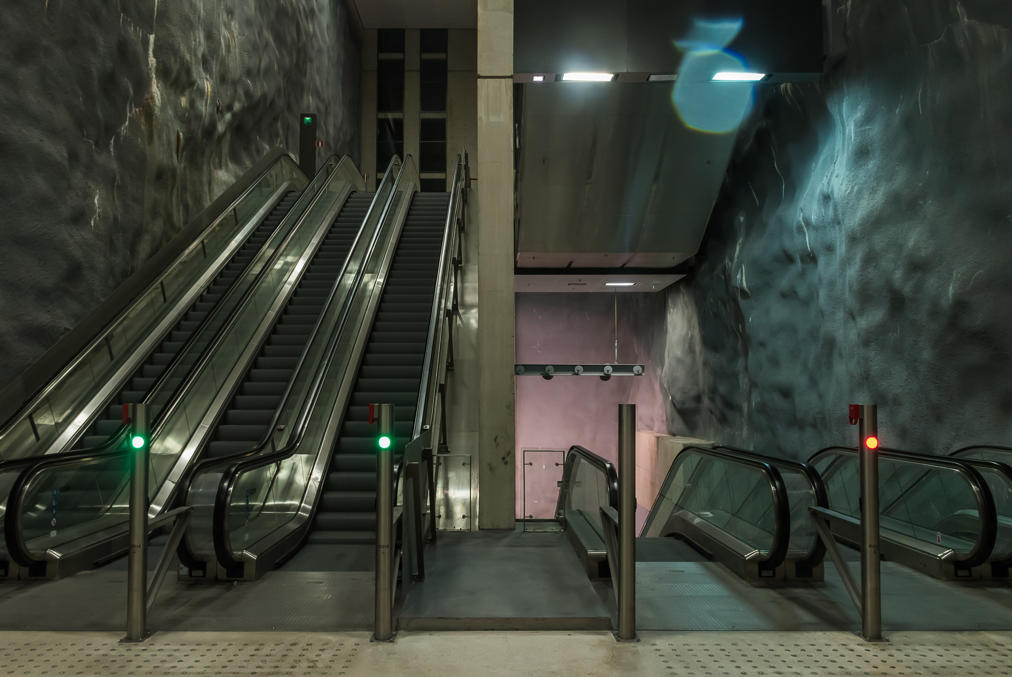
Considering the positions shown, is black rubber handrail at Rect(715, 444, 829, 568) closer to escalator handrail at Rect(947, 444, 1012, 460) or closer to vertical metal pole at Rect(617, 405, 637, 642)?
vertical metal pole at Rect(617, 405, 637, 642)

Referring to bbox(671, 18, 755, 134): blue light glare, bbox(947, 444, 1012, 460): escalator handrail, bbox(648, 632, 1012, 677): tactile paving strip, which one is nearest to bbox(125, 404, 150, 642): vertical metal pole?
bbox(648, 632, 1012, 677): tactile paving strip

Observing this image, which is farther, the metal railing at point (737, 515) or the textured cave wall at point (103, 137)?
the textured cave wall at point (103, 137)

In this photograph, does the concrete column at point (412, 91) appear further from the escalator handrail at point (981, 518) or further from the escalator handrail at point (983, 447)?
the escalator handrail at point (981, 518)

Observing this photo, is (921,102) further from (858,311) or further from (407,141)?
(407,141)

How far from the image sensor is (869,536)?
3.28 metres

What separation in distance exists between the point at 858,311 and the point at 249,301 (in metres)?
6.89

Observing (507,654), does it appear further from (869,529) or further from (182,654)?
(869,529)

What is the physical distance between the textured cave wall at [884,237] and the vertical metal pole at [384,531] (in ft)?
16.5

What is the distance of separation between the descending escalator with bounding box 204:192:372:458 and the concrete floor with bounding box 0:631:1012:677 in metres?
3.17

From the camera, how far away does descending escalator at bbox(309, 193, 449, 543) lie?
6004mm

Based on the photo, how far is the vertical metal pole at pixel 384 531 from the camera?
3.20 metres

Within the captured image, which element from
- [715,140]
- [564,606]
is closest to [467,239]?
[715,140]

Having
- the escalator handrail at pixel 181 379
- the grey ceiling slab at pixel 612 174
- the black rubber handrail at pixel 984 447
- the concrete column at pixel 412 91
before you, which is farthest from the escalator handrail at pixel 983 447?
the concrete column at pixel 412 91

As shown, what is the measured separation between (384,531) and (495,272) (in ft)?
11.7
